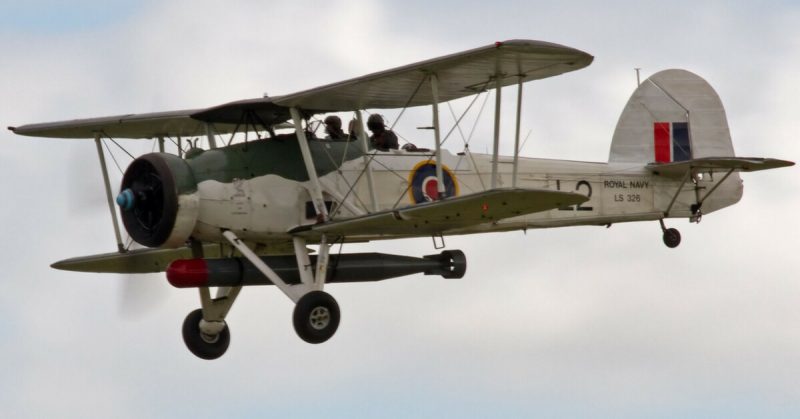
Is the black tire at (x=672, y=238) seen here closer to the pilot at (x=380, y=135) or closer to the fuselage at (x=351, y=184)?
the fuselage at (x=351, y=184)

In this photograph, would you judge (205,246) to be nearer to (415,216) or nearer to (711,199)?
(415,216)

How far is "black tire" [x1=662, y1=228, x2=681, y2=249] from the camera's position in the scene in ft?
67.9

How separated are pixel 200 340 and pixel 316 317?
2206 millimetres

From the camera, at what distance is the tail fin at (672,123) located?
70.1 feet

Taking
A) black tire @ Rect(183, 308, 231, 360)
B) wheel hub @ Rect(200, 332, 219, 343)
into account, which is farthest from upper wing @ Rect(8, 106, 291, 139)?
wheel hub @ Rect(200, 332, 219, 343)

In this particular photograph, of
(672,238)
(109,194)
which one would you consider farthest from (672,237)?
(109,194)

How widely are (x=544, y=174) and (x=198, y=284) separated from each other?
4.55m

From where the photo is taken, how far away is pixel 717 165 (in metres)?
20.3

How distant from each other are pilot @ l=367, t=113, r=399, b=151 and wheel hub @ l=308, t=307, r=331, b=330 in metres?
2.23

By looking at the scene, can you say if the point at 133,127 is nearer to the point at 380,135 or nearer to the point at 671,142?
the point at 380,135

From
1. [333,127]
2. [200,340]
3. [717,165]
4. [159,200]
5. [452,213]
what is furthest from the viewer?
[717,165]

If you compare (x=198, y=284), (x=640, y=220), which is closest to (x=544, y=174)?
(x=640, y=220)

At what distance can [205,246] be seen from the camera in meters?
20.0

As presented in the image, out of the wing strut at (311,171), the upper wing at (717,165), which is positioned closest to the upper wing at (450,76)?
the wing strut at (311,171)
